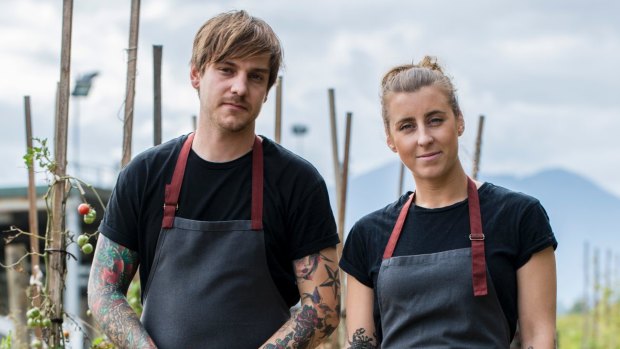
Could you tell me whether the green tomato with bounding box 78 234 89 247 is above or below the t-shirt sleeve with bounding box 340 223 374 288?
below

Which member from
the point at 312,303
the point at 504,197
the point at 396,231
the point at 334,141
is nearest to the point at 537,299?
the point at 504,197

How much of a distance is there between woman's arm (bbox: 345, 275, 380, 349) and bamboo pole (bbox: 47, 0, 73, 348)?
1.28 meters

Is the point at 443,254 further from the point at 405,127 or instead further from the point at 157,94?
the point at 157,94

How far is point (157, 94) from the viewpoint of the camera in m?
4.22

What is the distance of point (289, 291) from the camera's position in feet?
9.77

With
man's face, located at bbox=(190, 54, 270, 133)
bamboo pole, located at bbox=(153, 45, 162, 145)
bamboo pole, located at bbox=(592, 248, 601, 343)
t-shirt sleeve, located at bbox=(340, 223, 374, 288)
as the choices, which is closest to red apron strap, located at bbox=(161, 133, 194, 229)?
man's face, located at bbox=(190, 54, 270, 133)

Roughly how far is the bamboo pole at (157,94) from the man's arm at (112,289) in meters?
1.21

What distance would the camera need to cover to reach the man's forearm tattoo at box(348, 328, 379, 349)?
9.25 feet

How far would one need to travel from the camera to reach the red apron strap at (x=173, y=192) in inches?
115

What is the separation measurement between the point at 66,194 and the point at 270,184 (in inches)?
43.1

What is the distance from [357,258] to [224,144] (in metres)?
0.49

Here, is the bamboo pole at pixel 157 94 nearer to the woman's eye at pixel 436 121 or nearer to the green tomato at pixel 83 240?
the green tomato at pixel 83 240

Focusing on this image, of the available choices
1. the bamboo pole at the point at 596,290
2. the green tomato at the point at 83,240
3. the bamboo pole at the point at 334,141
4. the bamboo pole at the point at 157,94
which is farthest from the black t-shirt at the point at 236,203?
the bamboo pole at the point at 596,290

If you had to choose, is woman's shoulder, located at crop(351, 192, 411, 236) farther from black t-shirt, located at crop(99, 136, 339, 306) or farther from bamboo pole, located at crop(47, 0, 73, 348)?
bamboo pole, located at crop(47, 0, 73, 348)
